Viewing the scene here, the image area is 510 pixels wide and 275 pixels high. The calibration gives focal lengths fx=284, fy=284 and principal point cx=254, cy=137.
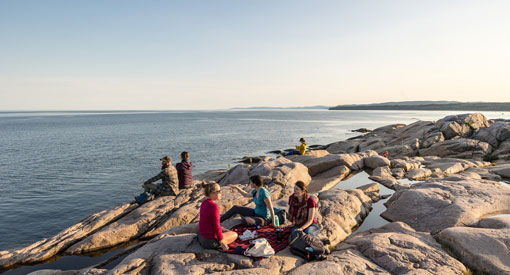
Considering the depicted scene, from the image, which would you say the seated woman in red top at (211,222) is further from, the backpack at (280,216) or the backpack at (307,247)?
the backpack at (280,216)

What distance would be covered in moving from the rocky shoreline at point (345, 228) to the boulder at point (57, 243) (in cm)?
5

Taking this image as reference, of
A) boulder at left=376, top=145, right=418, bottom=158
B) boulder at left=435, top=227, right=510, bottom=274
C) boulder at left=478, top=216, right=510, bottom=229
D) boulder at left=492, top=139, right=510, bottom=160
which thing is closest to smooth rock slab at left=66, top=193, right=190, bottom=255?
boulder at left=435, top=227, right=510, bottom=274

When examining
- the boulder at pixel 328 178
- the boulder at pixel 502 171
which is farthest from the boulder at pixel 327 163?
the boulder at pixel 502 171

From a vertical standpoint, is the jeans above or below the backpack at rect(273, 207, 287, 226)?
above

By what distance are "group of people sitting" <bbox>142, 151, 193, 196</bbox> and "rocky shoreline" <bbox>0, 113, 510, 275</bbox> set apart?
1.83 ft

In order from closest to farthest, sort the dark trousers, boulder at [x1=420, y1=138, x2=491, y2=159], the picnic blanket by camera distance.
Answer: the picnic blanket, the dark trousers, boulder at [x1=420, y1=138, x2=491, y2=159]

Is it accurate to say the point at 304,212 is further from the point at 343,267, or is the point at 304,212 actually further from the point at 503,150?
the point at 503,150

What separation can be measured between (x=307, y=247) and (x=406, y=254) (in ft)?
10.3

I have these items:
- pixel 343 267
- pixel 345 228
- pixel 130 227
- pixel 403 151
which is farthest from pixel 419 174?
pixel 130 227

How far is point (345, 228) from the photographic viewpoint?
12750mm

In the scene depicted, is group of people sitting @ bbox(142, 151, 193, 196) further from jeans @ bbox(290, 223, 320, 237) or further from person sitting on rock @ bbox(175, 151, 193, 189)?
jeans @ bbox(290, 223, 320, 237)

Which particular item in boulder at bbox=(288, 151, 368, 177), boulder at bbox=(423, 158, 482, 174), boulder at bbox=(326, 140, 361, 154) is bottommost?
boulder at bbox=(326, 140, 361, 154)

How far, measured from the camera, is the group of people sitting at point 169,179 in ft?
50.0

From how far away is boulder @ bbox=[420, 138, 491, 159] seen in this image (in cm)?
3045
